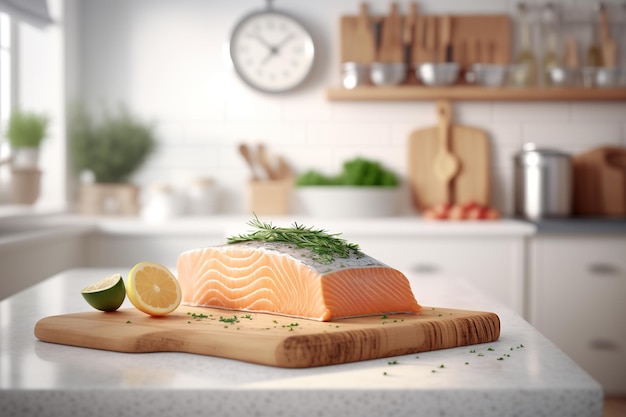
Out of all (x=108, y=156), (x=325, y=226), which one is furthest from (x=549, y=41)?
(x=108, y=156)

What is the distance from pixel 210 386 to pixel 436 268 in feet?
8.30

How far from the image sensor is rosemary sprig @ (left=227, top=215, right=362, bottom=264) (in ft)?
3.86

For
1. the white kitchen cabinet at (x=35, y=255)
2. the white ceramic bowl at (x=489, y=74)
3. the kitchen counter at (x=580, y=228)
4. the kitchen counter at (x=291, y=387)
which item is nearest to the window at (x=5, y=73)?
the white kitchen cabinet at (x=35, y=255)

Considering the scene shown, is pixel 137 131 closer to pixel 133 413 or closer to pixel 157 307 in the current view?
pixel 157 307

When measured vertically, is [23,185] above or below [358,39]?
below

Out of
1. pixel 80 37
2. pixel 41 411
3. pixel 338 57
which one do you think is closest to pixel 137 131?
pixel 80 37

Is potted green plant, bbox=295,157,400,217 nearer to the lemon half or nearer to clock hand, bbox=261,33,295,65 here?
clock hand, bbox=261,33,295,65

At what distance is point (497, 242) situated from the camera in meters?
3.27

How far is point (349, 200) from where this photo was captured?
3.54 meters

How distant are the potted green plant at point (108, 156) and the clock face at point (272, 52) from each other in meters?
0.55

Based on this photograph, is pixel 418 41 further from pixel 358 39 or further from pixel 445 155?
pixel 445 155

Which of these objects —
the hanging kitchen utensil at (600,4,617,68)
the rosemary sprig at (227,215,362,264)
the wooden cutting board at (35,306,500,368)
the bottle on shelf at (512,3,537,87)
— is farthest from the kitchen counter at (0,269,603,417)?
the hanging kitchen utensil at (600,4,617,68)

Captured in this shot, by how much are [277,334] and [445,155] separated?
9.84 feet

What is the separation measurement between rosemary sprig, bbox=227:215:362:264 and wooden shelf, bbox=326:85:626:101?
8.40 ft
